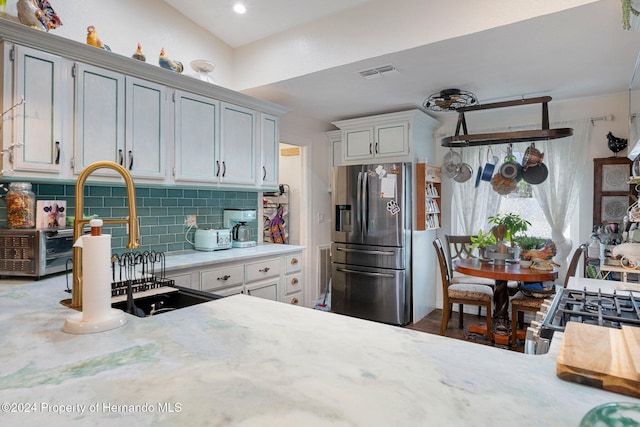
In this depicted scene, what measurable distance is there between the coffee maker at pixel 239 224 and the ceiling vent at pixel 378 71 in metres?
1.61

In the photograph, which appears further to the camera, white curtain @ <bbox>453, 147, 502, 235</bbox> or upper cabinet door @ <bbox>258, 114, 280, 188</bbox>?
white curtain @ <bbox>453, 147, 502, 235</bbox>

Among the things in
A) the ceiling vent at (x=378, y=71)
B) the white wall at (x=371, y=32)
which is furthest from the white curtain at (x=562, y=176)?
the white wall at (x=371, y=32)

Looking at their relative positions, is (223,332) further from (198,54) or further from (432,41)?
(198,54)

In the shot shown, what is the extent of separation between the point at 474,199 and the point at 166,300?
140 inches

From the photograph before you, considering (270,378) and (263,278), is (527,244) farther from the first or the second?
(270,378)

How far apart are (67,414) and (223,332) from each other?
17.6 inches

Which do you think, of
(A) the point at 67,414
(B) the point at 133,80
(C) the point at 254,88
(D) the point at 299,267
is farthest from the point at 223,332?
(C) the point at 254,88

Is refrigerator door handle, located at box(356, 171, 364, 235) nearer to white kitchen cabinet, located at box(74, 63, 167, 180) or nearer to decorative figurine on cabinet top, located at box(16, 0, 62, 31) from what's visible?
white kitchen cabinet, located at box(74, 63, 167, 180)

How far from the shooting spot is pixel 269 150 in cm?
363

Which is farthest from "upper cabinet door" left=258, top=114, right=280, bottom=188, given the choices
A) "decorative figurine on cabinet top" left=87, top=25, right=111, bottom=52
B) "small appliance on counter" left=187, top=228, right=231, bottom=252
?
"decorative figurine on cabinet top" left=87, top=25, right=111, bottom=52

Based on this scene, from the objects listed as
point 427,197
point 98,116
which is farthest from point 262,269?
point 427,197

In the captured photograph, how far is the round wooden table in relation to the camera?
9.36 feet

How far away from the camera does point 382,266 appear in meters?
3.88

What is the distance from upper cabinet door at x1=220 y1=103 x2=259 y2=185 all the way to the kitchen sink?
164 centimetres
